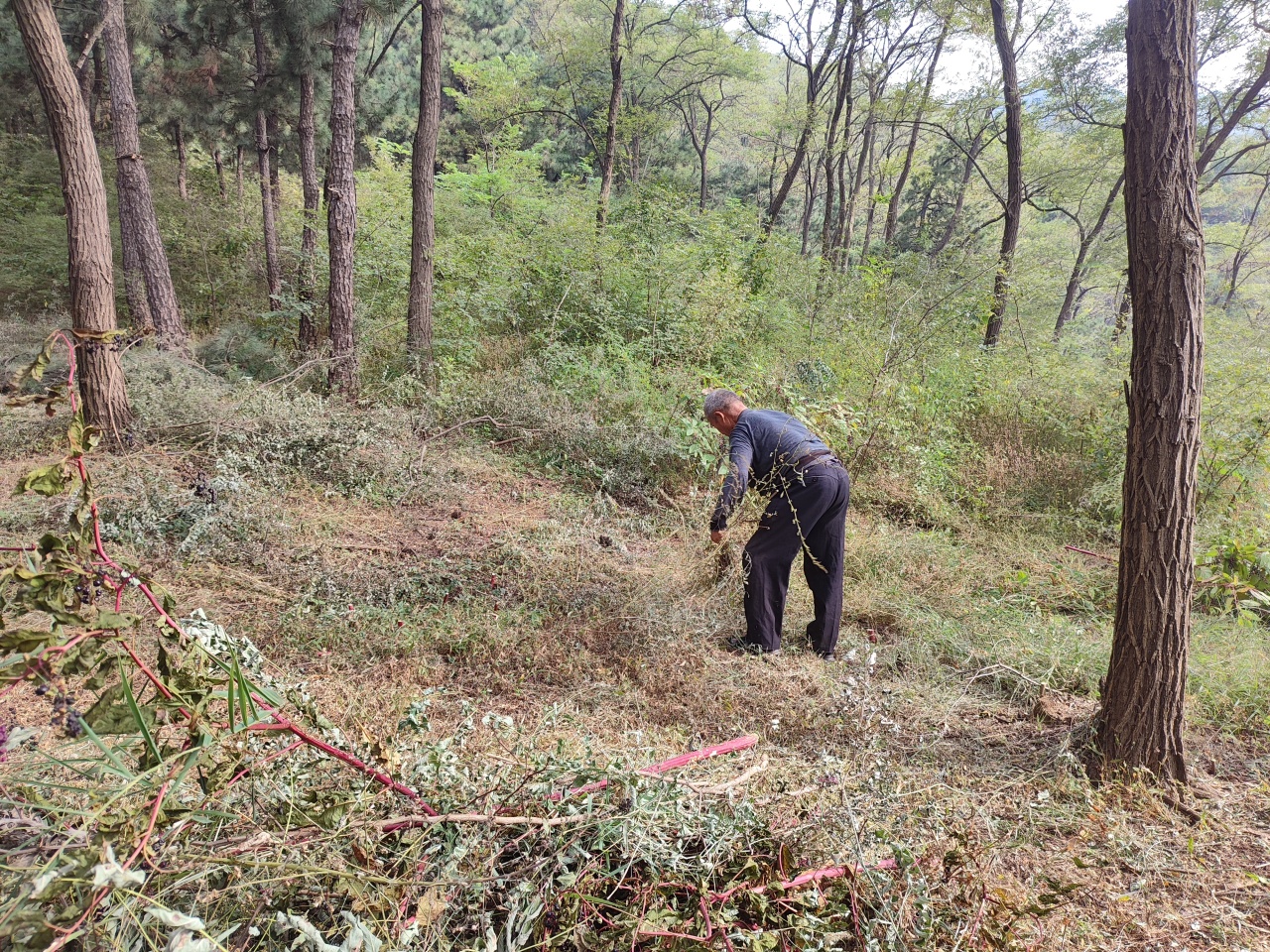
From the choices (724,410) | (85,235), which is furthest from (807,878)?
(85,235)

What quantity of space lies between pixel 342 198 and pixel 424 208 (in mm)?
1057

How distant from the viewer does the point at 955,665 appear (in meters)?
4.09

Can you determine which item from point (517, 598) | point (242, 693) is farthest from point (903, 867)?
point (517, 598)

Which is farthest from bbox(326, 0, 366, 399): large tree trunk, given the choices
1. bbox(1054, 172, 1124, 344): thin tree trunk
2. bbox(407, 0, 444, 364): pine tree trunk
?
bbox(1054, 172, 1124, 344): thin tree trunk

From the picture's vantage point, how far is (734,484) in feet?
12.7

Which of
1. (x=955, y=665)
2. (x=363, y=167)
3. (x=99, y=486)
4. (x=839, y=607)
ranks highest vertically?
(x=363, y=167)

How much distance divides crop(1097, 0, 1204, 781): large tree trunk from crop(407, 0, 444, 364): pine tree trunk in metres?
7.36

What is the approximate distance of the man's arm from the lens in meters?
3.88

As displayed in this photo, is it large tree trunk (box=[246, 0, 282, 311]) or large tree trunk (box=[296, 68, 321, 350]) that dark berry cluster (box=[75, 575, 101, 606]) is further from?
large tree trunk (box=[246, 0, 282, 311])

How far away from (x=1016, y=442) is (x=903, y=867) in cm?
758

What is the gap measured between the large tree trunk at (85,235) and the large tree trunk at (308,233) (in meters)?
2.87

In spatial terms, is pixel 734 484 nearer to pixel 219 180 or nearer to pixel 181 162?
pixel 219 180

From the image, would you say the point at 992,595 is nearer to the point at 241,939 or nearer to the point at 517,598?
the point at 517,598

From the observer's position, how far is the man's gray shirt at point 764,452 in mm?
3930
